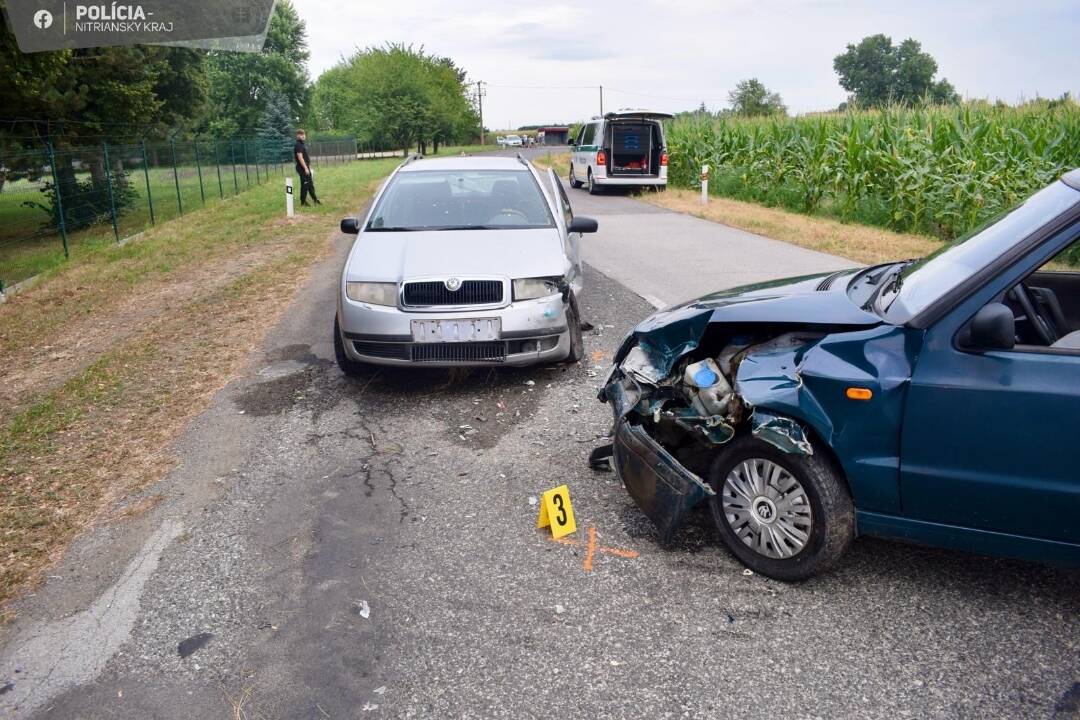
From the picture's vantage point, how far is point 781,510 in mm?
3520

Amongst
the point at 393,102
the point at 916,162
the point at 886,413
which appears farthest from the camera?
the point at 393,102

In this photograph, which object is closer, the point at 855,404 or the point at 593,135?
the point at 855,404

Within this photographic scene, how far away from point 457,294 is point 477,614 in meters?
2.92

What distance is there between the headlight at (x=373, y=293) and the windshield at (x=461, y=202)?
3.30 feet

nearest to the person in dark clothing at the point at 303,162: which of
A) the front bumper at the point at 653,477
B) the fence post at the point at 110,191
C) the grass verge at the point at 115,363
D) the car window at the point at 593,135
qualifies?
the fence post at the point at 110,191

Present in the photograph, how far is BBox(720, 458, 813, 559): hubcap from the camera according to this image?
11.4ft

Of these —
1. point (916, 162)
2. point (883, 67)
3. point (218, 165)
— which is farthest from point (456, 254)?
point (883, 67)

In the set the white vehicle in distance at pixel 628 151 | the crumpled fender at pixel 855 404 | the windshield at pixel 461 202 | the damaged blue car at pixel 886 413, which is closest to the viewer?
the damaged blue car at pixel 886 413

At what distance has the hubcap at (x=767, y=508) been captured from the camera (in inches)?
137

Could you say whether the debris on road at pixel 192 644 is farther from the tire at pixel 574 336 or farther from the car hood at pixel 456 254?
the tire at pixel 574 336

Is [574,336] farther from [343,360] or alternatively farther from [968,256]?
[968,256]

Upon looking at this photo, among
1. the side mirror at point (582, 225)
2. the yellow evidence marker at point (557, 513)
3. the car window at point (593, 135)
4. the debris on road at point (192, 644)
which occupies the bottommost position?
the debris on road at point (192, 644)

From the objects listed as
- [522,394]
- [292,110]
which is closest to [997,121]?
[522,394]

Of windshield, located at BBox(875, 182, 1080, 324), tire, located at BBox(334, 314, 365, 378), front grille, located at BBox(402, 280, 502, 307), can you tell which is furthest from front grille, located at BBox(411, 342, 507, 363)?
windshield, located at BBox(875, 182, 1080, 324)
